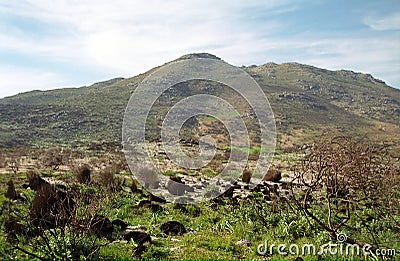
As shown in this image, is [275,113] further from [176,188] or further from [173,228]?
[173,228]

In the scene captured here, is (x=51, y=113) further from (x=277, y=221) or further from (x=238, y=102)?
(x=277, y=221)

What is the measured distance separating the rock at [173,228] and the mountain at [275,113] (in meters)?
6.47

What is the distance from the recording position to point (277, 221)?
8.59m

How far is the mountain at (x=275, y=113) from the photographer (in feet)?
173

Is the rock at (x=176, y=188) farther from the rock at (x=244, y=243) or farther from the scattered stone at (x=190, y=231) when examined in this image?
the rock at (x=244, y=243)

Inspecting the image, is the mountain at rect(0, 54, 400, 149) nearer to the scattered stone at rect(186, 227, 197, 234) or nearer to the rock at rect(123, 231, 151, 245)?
the scattered stone at rect(186, 227, 197, 234)

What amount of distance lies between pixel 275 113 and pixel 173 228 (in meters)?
86.2

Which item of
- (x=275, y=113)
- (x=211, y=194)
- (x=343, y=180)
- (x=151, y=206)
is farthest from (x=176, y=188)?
(x=275, y=113)

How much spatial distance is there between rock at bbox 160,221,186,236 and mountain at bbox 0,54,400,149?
21.2ft

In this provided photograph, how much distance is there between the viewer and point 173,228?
8.49m

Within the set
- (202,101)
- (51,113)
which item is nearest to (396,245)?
(51,113)

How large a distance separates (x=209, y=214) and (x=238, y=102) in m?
85.6

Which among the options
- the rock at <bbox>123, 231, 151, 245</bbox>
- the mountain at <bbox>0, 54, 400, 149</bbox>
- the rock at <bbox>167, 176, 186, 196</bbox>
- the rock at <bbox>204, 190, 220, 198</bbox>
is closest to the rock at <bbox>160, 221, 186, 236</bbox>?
the rock at <bbox>123, 231, 151, 245</bbox>

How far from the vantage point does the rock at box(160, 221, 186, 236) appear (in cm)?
838
